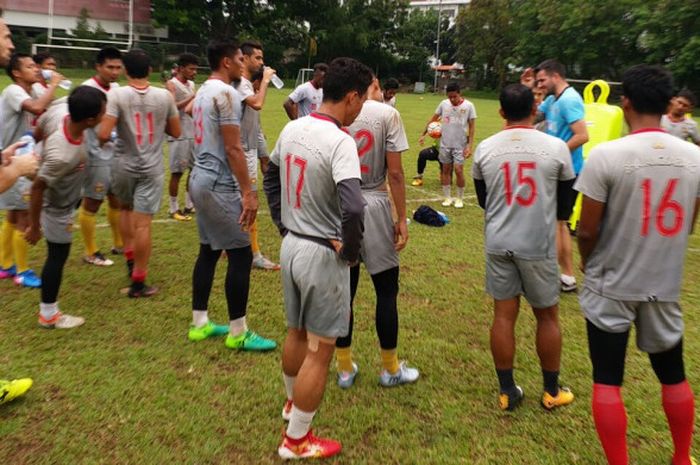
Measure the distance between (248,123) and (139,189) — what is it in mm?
1245

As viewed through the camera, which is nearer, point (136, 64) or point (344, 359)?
point (344, 359)

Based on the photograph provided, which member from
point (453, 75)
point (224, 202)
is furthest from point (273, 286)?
point (453, 75)

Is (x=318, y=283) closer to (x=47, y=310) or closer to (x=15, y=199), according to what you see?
(x=47, y=310)

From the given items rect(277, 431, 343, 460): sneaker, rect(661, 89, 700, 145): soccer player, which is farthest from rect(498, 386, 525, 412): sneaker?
rect(661, 89, 700, 145): soccer player

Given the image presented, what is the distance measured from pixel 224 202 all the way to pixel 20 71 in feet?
9.51

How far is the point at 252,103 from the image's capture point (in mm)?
4719

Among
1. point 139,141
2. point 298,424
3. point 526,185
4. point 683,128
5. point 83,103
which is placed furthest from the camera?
point 683,128

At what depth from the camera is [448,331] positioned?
4.56 m

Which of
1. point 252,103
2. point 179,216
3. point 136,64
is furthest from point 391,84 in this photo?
point 136,64

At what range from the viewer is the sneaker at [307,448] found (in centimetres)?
289

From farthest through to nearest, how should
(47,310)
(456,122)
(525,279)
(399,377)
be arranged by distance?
(456,122) < (47,310) < (399,377) < (525,279)

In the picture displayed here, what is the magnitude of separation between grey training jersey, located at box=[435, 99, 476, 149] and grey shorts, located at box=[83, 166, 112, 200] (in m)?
5.47

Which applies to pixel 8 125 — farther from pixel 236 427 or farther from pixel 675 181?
pixel 675 181

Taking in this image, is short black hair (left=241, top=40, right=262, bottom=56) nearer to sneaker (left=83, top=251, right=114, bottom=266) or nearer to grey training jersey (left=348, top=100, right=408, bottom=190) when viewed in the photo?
grey training jersey (left=348, top=100, right=408, bottom=190)
